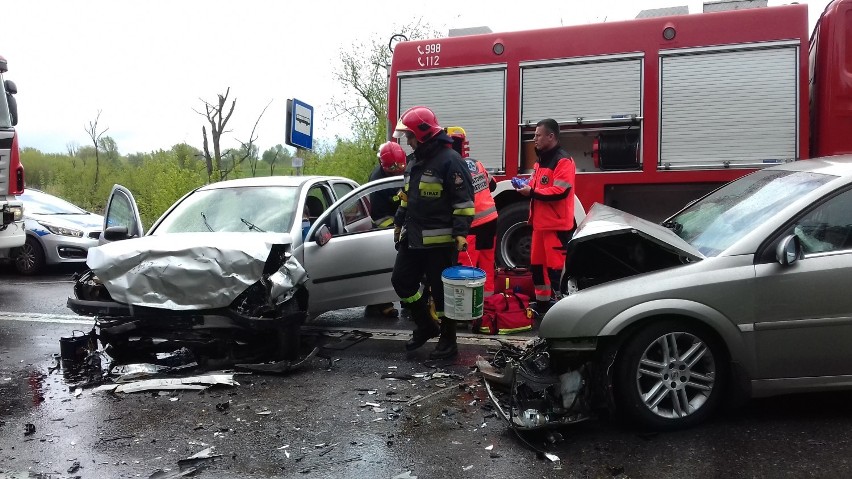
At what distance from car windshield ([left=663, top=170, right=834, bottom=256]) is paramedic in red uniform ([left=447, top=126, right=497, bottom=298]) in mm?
1857

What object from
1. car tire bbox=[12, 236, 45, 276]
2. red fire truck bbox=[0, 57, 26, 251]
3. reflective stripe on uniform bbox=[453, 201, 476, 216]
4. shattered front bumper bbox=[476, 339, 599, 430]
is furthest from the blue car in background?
shattered front bumper bbox=[476, 339, 599, 430]

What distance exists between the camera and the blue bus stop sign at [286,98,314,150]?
1025 centimetres

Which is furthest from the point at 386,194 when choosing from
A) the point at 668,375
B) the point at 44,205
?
the point at 44,205

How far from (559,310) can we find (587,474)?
2.89ft

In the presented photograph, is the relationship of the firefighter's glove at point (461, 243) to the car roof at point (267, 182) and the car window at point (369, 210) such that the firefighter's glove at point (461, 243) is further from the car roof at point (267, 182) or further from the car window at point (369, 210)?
the car roof at point (267, 182)

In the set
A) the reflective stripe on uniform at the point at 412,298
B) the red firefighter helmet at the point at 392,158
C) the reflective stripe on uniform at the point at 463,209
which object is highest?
the red firefighter helmet at the point at 392,158

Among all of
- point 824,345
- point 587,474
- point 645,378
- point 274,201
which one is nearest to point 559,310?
point 645,378

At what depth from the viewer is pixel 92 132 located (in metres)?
25.4

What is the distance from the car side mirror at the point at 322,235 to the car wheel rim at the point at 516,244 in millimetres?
2773

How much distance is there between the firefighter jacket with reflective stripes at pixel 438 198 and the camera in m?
5.22

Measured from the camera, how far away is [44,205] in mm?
11539

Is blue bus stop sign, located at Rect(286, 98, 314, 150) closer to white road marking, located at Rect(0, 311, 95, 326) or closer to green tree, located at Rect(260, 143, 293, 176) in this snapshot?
white road marking, located at Rect(0, 311, 95, 326)

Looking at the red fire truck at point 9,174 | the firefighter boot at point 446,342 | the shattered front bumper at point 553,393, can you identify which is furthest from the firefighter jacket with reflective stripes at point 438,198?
the red fire truck at point 9,174

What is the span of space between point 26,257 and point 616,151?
29.0 feet
